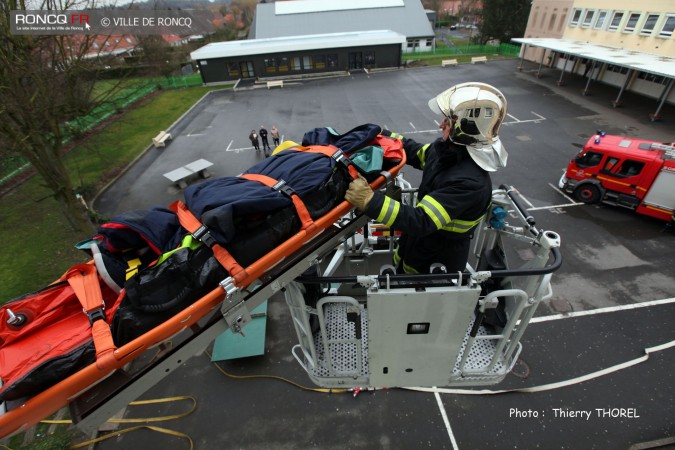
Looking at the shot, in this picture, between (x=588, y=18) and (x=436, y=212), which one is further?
(x=588, y=18)

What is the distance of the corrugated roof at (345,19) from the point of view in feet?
123

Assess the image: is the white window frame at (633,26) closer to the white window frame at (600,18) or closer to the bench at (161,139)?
the white window frame at (600,18)

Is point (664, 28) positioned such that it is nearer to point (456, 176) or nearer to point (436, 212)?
point (456, 176)

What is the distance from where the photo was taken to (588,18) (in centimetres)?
2448

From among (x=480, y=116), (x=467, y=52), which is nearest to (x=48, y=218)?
(x=480, y=116)

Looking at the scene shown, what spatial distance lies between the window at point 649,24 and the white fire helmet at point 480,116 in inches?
1042

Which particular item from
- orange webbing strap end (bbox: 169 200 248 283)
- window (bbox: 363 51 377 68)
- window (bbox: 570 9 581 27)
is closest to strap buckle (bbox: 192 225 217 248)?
orange webbing strap end (bbox: 169 200 248 283)

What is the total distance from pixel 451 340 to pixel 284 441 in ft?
14.2

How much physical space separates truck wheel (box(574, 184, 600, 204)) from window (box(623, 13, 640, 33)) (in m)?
→ 18.2

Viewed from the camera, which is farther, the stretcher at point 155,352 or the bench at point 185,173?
the bench at point 185,173

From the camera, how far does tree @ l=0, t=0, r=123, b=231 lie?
22.7 ft

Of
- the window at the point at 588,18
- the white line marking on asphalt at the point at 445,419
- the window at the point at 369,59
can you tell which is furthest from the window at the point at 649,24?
the white line marking on asphalt at the point at 445,419

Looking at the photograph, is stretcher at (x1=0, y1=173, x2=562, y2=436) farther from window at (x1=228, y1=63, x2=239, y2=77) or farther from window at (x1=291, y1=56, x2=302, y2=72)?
window at (x1=228, y1=63, x2=239, y2=77)

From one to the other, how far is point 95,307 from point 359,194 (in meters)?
2.23
